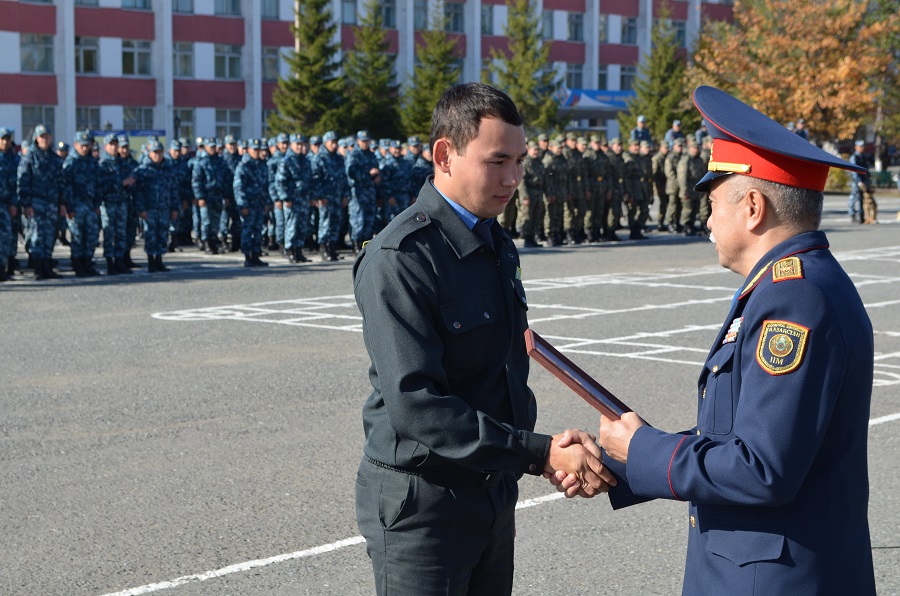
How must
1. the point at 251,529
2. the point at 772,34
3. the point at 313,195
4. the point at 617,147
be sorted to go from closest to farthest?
the point at 251,529 < the point at 313,195 < the point at 617,147 < the point at 772,34

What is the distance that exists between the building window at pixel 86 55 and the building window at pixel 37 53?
4.56 ft

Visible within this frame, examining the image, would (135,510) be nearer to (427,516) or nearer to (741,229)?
(427,516)

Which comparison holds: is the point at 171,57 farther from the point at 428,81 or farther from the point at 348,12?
the point at 428,81

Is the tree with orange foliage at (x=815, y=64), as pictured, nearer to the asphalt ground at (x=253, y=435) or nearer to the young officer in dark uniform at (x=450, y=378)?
the asphalt ground at (x=253, y=435)

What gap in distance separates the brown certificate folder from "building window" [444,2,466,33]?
2552 inches

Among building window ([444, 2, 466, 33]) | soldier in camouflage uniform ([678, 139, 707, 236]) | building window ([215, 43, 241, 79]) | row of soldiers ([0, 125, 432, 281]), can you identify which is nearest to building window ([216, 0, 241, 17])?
building window ([215, 43, 241, 79])

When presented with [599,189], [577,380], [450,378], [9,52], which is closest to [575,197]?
[599,189]

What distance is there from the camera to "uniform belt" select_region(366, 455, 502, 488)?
3.36 meters

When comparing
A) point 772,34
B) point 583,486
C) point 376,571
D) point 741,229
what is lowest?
point 376,571

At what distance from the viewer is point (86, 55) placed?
181 feet

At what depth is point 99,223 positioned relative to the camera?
66.7ft

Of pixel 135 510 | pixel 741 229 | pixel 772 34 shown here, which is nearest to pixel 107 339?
pixel 135 510

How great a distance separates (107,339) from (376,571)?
964 centimetres

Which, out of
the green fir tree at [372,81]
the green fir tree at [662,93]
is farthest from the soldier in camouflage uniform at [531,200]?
the green fir tree at [662,93]
